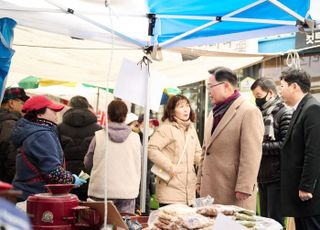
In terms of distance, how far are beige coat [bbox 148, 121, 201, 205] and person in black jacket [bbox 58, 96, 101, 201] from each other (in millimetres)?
710

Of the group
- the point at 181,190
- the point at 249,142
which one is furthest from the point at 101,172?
the point at 249,142

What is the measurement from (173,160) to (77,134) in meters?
1.01

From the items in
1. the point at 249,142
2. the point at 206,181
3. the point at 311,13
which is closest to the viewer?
the point at 311,13

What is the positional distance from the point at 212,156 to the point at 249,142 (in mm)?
326

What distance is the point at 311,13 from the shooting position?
9.29 ft

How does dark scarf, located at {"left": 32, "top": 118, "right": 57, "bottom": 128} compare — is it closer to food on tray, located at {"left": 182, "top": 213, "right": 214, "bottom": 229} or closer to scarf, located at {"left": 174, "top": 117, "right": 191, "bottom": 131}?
food on tray, located at {"left": 182, "top": 213, "right": 214, "bottom": 229}

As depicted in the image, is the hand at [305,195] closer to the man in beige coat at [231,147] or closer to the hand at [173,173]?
the man in beige coat at [231,147]

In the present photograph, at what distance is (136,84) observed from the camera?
3500mm

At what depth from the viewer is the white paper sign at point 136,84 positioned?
3309 millimetres

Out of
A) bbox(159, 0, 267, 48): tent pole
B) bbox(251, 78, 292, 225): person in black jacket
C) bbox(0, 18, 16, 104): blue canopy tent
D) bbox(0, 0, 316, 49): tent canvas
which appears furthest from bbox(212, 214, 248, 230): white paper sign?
bbox(251, 78, 292, 225): person in black jacket

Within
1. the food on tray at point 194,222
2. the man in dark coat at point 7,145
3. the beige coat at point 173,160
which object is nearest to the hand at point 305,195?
the beige coat at point 173,160

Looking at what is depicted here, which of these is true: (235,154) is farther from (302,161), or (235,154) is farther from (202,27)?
(202,27)

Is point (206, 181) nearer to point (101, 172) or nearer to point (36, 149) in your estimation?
point (101, 172)

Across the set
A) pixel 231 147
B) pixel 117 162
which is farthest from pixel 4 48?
pixel 231 147
